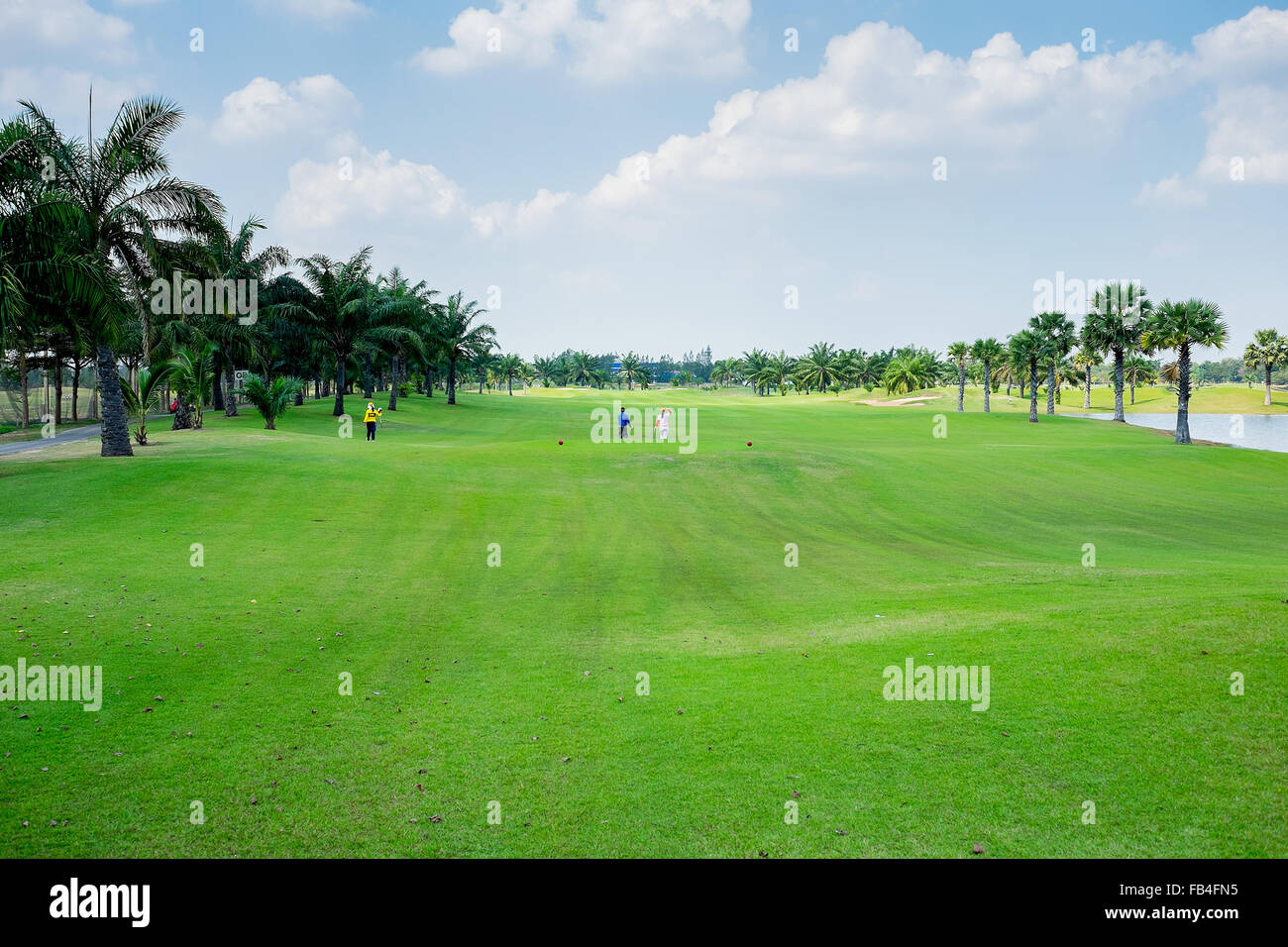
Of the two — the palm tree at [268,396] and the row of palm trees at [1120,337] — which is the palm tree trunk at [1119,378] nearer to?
the row of palm trees at [1120,337]

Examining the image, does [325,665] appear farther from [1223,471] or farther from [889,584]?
[1223,471]

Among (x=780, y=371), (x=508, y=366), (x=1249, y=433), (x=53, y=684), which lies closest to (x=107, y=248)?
(x=53, y=684)

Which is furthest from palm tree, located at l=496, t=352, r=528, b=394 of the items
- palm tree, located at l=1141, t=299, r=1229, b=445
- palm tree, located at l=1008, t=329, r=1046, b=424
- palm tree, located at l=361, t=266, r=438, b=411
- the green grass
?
the green grass

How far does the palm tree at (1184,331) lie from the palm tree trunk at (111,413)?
69551 mm

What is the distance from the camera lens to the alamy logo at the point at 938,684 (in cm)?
1068

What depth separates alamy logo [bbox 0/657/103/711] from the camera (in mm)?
10586

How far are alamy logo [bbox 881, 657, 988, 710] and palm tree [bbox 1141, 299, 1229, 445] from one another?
201ft

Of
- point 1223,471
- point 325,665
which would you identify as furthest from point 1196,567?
point 1223,471

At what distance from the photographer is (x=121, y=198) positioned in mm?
30781

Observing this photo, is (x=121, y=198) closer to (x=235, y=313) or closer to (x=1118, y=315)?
(x=235, y=313)

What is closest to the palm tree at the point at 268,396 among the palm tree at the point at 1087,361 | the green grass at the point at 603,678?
the green grass at the point at 603,678

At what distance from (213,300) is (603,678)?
186 feet
